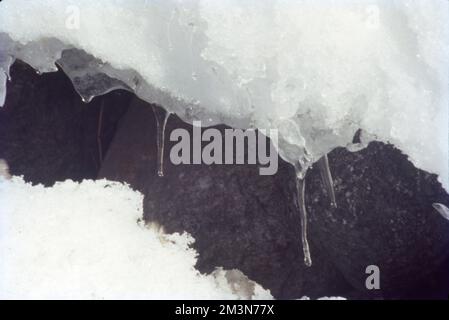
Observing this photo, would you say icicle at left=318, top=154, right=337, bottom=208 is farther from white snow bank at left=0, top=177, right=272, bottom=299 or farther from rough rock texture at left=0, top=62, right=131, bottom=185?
rough rock texture at left=0, top=62, right=131, bottom=185

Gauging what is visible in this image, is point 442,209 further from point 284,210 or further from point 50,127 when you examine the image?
point 50,127

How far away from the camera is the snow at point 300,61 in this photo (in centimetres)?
192

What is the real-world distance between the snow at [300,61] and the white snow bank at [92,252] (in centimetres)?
89

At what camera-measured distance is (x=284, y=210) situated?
2586 millimetres

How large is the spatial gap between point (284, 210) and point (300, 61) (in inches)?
40.9

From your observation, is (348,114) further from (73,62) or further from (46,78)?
(46,78)

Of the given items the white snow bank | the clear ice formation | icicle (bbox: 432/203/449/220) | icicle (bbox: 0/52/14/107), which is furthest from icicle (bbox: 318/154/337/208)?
icicle (bbox: 0/52/14/107)

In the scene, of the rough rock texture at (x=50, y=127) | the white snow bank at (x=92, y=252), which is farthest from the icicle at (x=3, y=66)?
the white snow bank at (x=92, y=252)

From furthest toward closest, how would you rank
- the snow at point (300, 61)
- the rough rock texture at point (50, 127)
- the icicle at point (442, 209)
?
the rough rock texture at point (50, 127) < the icicle at point (442, 209) < the snow at point (300, 61)

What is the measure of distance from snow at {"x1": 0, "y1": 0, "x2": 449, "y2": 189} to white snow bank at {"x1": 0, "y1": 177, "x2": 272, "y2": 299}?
89cm

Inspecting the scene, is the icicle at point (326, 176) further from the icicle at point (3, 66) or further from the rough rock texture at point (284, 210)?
the icicle at point (3, 66)

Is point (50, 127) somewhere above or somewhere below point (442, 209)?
above

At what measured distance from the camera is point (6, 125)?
2.71 meters

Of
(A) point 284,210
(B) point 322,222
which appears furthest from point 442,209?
(A) point 284,210
